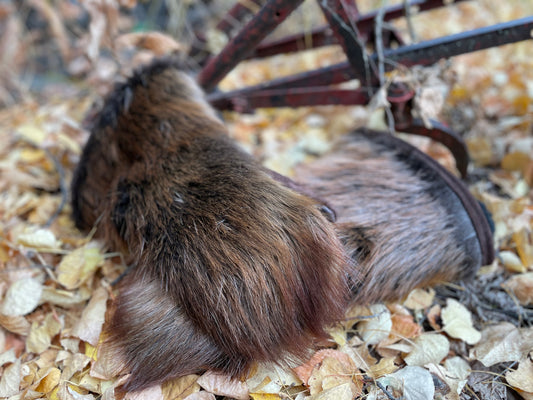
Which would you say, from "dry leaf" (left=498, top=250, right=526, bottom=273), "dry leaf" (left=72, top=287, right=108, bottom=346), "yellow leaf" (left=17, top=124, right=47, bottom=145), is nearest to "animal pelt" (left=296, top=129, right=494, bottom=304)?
"dry leaf" (left=498, top=250, right=526, bottom=273)

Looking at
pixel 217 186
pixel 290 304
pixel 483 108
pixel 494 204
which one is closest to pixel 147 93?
pixel 217 186

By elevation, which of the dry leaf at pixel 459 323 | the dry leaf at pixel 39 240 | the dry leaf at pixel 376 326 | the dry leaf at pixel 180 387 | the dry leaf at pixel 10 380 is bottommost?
A: the dry leaf at pixel 459 323

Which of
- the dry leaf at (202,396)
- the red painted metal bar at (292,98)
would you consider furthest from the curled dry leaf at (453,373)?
the red painted metal bar at (292,98)

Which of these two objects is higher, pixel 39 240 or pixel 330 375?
pixel 39 240

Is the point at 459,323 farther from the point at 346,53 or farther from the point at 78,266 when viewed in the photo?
the point at 78,266

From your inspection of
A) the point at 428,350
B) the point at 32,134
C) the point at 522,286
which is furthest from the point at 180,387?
the point at 32,134

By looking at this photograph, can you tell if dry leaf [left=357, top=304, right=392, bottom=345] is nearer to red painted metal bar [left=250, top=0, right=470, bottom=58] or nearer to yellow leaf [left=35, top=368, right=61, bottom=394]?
yellow leaf [left=35, top=368, right=61, bottom=394]

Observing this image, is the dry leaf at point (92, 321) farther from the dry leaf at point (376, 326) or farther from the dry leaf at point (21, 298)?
the dry leaf at point (376, 326)
